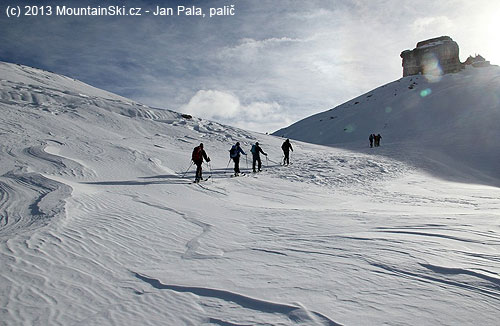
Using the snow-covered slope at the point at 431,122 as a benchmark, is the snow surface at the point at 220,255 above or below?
below

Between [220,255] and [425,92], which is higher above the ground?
[425,92]

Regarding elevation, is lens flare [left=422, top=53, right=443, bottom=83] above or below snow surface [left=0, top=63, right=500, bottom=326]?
above

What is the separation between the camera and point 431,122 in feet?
138

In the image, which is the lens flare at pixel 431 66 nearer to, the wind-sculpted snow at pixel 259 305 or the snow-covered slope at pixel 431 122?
the snow-covered slope at pixel 431 122

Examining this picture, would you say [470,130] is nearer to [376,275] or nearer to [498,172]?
[498,172]

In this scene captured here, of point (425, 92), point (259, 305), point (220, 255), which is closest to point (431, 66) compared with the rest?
point (425, 92)

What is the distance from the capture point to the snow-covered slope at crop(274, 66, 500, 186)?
84.6 feet

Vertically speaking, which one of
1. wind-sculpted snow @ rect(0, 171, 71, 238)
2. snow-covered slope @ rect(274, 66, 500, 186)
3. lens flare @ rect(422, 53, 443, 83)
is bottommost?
wind-sculpted snow @ rect(0, 171, 71, 238)

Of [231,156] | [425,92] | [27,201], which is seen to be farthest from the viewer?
[425,92]

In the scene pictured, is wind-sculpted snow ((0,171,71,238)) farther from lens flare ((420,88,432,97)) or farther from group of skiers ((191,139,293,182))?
lens flare ((420,88,432,97))

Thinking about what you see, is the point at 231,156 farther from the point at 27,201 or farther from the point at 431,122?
the point at 431,122

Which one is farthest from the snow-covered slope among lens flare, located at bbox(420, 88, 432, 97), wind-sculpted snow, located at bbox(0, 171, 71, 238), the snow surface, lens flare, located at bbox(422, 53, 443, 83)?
wind-sculpted snow, located at bbox(0, 171, 71, 238)

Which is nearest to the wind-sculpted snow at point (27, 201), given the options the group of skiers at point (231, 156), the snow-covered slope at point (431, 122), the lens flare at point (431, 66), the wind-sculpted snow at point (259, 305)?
the wind-sculpted snow at point (259, 305)

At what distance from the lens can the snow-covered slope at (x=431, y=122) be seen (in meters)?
25.8
